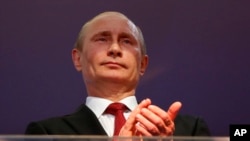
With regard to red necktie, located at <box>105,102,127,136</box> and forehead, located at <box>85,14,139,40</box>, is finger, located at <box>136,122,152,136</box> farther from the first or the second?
forehead, located at <box>85,14,139,40</box>

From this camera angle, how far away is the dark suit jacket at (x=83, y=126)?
698 mm

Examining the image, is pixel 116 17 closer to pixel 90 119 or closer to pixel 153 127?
pixel 90 119

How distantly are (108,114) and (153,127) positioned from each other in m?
0.20

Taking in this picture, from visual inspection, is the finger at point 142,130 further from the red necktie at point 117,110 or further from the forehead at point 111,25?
the forehead at point 111,25

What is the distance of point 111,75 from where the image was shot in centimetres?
75

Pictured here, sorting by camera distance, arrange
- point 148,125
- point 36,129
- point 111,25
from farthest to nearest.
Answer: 1. point 111,25
2. point 36,129
3. point 148,125

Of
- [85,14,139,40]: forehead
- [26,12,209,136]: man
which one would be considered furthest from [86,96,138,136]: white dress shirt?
[85,14,139,40]: forehead

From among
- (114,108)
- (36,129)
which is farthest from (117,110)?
(36,129)

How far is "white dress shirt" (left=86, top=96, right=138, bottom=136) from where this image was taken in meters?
0.72

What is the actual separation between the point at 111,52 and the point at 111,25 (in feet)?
0.19

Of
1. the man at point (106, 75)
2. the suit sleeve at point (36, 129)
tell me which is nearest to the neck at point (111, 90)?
the man at point (106, 75)

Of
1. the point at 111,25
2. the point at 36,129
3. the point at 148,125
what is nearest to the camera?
the point at 148,125

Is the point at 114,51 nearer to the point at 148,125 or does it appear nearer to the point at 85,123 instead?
the point at 85,123

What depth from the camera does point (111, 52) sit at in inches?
30.0
